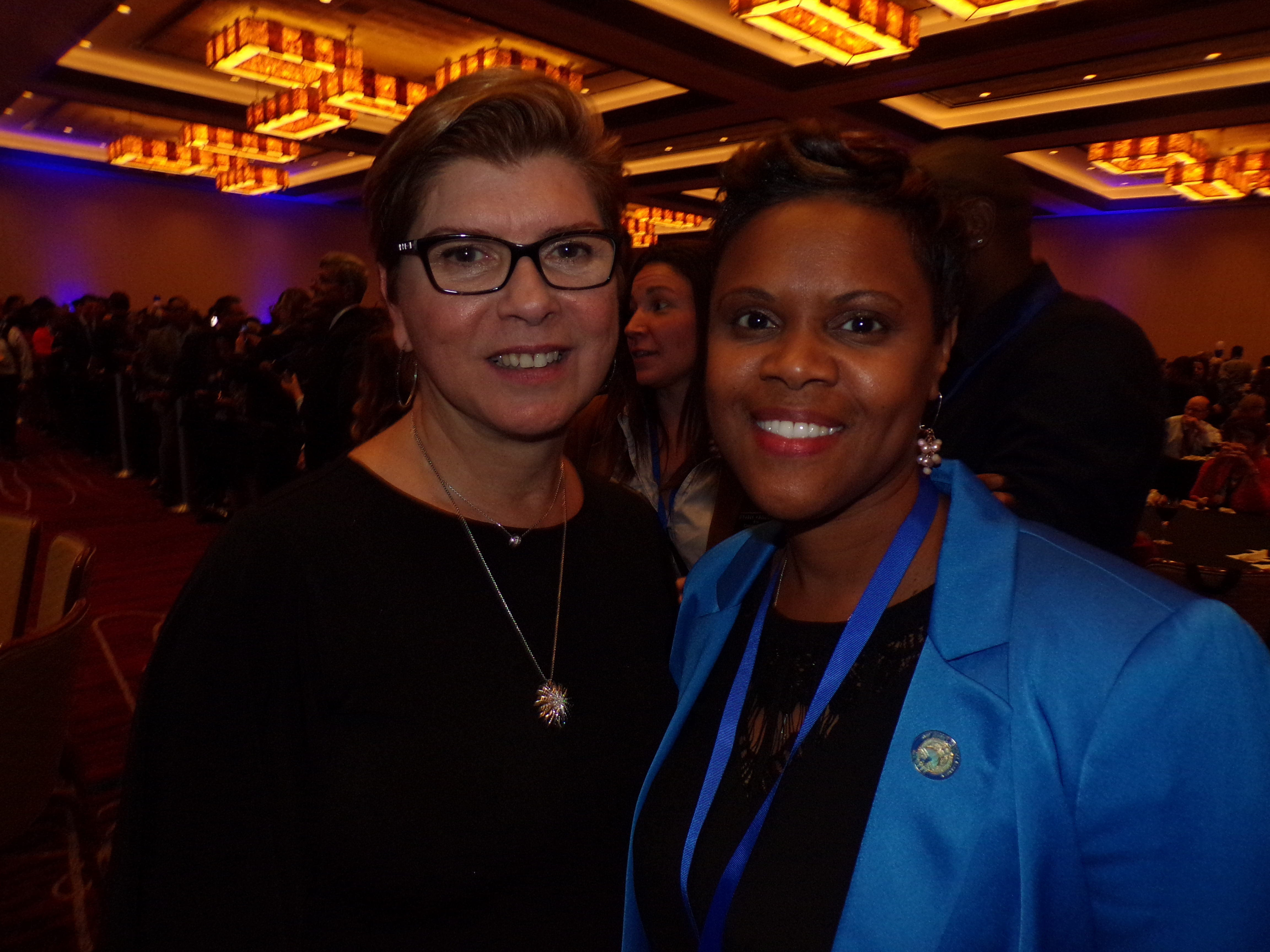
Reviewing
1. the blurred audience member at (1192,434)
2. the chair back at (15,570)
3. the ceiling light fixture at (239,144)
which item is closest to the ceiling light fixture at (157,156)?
the ceiling light fixture at (239,144)

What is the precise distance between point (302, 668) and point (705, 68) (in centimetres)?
779

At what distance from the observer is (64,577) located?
2.43 m

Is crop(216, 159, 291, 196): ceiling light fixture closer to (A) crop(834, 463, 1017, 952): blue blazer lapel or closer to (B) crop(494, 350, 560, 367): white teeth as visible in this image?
(B) crop(494, 350, 560, 367): white teeth

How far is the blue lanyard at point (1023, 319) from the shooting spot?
191 cm

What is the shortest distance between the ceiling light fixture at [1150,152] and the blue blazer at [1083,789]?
34.5ft

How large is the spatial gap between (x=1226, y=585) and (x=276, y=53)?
8271 millimetres

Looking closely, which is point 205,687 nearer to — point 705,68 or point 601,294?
point 601,294

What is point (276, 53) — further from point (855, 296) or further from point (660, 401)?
point (855, 296)

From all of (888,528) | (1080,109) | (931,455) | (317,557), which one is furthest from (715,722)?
(1080,109)

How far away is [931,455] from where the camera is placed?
4.02 ft

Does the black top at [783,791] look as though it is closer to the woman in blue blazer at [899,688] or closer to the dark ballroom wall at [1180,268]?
the woman in blue blazer at [899,688]

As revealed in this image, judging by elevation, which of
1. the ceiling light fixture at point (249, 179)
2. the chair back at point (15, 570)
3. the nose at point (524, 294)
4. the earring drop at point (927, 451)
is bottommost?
the chair back at point (15, 570)

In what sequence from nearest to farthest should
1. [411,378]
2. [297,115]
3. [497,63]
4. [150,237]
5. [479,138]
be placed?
[479,138] → [411,378] → [497,63] → [297,115] → [150,237]

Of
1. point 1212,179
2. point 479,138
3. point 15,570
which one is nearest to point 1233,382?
point 1212,179
